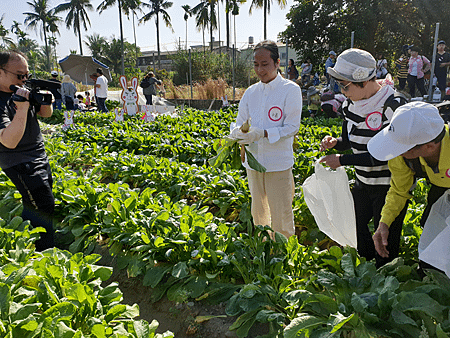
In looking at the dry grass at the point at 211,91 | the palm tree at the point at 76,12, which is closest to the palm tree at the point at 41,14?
the palm tree at the point at 76,12

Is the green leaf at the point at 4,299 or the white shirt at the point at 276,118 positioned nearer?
the green leaf at the point at 4,299

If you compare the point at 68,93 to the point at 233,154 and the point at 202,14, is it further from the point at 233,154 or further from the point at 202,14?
the point at 202,14

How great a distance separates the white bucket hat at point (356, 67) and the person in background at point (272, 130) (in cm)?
50

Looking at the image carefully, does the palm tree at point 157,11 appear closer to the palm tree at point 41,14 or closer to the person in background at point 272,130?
the palm tree at point 41,14

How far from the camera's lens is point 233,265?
2670mm

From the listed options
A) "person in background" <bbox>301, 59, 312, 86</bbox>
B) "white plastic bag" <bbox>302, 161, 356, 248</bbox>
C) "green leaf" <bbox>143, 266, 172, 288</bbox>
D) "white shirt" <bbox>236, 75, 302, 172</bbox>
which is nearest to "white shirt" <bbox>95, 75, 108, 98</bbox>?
"person in background" <bbox>301, 59, 312, 86</bbox>

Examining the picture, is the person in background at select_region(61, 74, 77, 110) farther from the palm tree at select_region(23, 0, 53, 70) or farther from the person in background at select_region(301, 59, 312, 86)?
the palm tree at select_region(23, 0, 53, 70)

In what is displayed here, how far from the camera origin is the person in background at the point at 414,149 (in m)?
1.64

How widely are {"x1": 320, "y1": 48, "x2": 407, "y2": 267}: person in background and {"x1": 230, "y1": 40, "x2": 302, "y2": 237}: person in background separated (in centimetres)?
38

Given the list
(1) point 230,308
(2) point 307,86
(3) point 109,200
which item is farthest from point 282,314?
(2) point 307,86

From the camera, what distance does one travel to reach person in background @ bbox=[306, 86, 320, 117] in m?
11.2

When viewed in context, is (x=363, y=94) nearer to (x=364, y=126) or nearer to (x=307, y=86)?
(x=364, y=126)

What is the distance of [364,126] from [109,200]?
2.42 meters

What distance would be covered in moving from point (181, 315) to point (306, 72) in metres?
11.8
